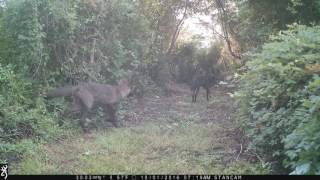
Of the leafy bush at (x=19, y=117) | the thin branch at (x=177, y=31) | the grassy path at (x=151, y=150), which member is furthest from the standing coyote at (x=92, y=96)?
the thin branch at (x=177, y=31)

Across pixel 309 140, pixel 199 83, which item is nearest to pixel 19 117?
pixel 309 140

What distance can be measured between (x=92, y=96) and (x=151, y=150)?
251 cm

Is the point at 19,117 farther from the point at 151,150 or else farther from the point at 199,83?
the point at 199,83

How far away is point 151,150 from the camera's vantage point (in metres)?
8.48

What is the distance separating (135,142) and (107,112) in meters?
2.17

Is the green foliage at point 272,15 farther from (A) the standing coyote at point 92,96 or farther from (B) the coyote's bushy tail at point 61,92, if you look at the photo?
(B) the coyote's bushy tail at point 61,92

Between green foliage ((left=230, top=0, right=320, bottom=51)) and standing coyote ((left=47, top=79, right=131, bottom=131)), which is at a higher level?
green foliage ((left=230, top=0, right=320, bottom=51))

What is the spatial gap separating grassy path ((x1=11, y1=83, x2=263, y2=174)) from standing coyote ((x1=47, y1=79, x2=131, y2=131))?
54 centimetres

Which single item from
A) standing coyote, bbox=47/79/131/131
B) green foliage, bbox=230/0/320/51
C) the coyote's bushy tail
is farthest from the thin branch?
the coyote's bushy tail

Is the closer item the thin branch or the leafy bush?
the leafy bush

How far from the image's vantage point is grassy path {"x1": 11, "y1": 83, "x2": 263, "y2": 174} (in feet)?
23.2

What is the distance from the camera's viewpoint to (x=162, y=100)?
49.4 ft

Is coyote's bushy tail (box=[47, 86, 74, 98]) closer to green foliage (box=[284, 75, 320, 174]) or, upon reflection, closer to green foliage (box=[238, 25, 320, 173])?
green foliage (box=[238, 25, 320, 173])

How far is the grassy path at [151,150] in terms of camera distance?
709cm
